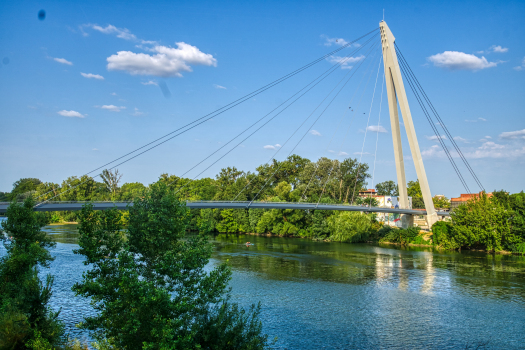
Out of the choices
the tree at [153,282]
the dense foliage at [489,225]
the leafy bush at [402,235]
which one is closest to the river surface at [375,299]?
the dense foliage at [489,225]

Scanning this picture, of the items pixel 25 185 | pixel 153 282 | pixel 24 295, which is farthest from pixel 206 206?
pixel 25 185

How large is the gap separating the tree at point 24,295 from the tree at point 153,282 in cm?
215

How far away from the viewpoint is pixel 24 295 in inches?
440

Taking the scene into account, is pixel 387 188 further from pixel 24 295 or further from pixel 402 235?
pixel 24 295

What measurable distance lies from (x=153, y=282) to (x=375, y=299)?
41.4 ft

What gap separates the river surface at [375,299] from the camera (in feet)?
45.5

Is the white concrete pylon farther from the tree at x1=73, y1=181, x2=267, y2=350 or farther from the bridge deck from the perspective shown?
the tree at x1=73, y1=181, x2=267, y2=350

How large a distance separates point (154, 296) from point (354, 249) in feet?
100

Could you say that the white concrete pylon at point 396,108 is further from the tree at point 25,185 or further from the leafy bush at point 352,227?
the tree at point 25,185

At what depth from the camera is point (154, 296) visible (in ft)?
28.9

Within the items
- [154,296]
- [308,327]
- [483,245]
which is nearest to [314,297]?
[308,327]

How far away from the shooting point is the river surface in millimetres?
13867

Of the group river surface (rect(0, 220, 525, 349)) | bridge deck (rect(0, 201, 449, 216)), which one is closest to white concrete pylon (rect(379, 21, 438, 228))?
bridge deck (rect(0, 201, 449, 216))

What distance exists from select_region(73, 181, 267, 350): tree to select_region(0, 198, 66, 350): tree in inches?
84.8
